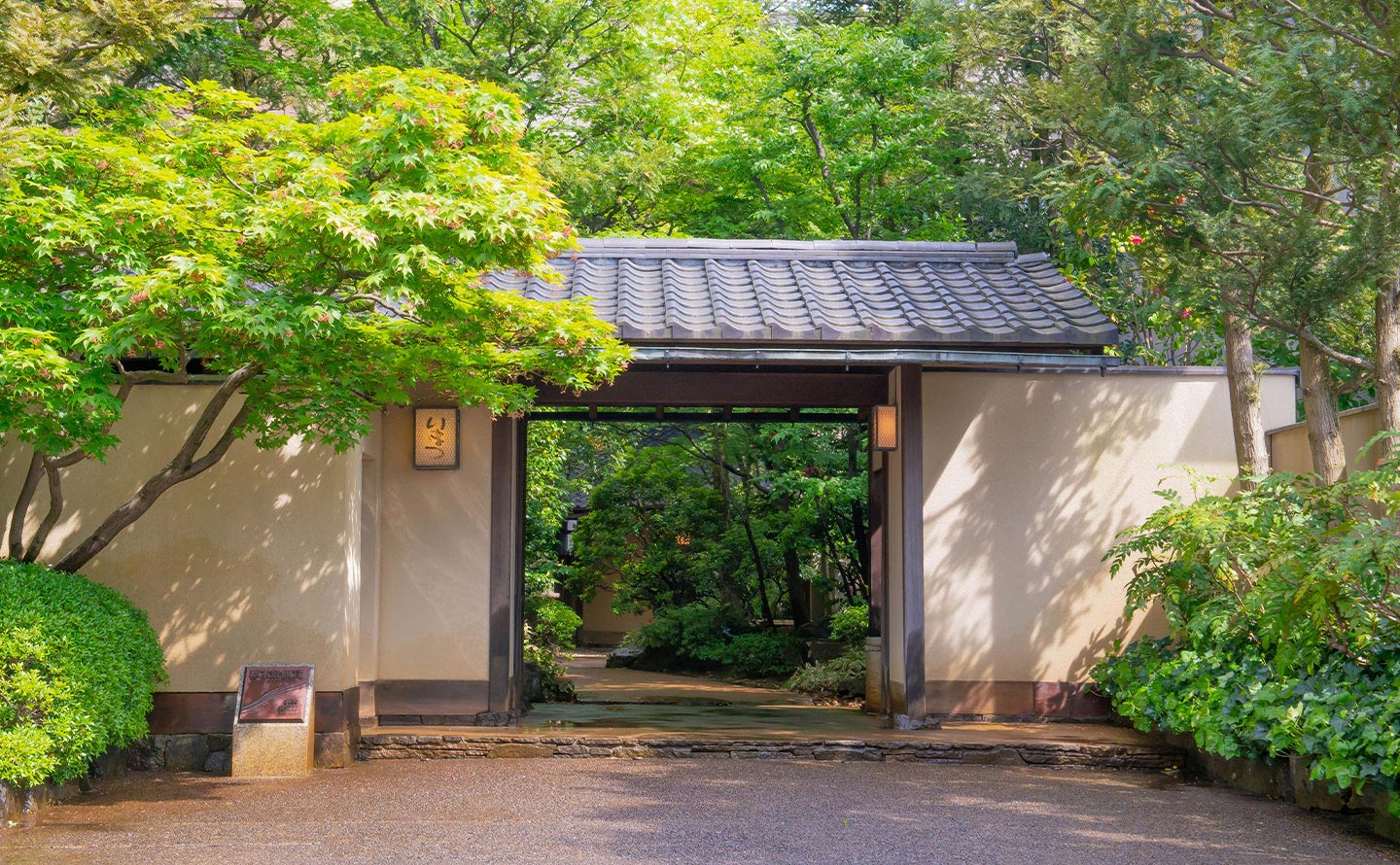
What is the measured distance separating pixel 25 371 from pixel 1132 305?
1040 cm

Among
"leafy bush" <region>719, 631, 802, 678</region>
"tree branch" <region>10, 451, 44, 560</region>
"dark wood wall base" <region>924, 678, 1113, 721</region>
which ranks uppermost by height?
"tree branch" <region>10, 451, 44, 560</region>

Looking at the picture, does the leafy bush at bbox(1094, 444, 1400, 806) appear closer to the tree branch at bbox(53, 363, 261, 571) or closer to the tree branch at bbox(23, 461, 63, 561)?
the tree branch at bbox(53, 363, 261, 571)

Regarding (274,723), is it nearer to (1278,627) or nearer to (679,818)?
(679,818)

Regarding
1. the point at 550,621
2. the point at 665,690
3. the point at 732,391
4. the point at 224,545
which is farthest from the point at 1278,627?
the point at 550,621

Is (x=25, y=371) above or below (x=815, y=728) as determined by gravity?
above

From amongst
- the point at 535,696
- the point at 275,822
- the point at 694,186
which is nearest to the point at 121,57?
the point at 275,822

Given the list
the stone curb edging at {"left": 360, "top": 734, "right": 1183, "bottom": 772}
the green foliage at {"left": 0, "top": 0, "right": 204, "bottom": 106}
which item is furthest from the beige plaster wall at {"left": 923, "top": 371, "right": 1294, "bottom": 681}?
the green foliage at {"left": 0, "top": 0, "right": 204, "bottom": 106}

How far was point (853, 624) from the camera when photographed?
14125 mm

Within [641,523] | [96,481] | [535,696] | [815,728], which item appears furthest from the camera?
[641,523]

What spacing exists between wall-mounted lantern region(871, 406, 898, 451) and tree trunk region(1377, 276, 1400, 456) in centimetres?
309

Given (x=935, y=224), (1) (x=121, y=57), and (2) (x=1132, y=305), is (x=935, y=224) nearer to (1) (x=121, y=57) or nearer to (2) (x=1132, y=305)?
(2) (x=1132, y=305)

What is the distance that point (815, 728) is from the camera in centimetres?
867

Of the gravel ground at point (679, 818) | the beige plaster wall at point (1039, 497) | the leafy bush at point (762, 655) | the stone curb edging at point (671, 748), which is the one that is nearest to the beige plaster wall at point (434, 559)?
the stone curb edging at point (671, 748)

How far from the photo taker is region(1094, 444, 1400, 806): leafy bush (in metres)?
5.34
